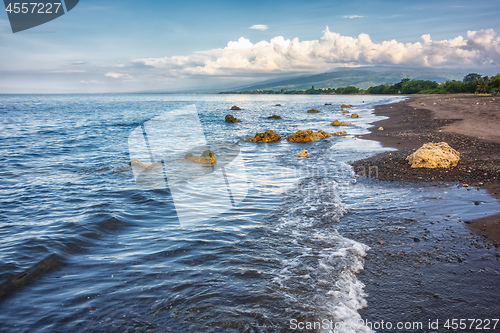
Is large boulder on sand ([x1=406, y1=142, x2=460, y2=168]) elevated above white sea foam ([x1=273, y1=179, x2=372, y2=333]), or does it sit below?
above

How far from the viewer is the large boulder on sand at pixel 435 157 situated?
33.8 ft

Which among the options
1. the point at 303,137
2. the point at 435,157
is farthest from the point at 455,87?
the point at 435,157

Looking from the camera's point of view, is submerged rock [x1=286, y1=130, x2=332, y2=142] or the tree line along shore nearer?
→ submerged rock [x1=286, y1=130, x2=332, y2=142]

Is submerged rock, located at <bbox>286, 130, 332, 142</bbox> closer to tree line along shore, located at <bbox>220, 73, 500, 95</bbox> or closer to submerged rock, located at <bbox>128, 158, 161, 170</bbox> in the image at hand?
submerged rock, located at <bbox>128, 158, 161, 170</bbox>

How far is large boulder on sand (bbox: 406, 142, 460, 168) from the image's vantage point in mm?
10312

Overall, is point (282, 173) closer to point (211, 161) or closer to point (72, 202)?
point (211, 161)

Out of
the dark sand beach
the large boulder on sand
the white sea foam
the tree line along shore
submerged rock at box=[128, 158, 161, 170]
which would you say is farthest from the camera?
the tree line along shore

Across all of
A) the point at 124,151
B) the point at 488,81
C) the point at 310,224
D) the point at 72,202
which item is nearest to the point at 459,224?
the point at 310,224

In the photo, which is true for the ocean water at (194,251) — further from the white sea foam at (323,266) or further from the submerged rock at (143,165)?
the submerged rock at (143,165)

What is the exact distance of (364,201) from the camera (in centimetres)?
812

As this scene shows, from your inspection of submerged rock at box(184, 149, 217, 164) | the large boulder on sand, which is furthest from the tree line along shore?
submerged rock at box(184, 149, 217, 164)

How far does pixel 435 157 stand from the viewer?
10344 millimetres

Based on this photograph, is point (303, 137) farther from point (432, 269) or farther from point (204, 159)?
point (432, 269)

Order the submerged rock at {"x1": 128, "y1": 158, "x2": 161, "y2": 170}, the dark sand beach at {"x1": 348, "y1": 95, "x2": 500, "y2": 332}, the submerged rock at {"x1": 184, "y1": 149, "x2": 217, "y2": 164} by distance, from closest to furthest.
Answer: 1. the dark sand beach at {"x1": 348, "y1": 95, "x2": 500, "y2": 332}
2. the submerged rock at {"x1": 128, "y1": 158, "x2": 161, "y2": 170}
3. the submerged rock at {"x1": 184, "y1": 149, "x2": 217, "y2": 164}
